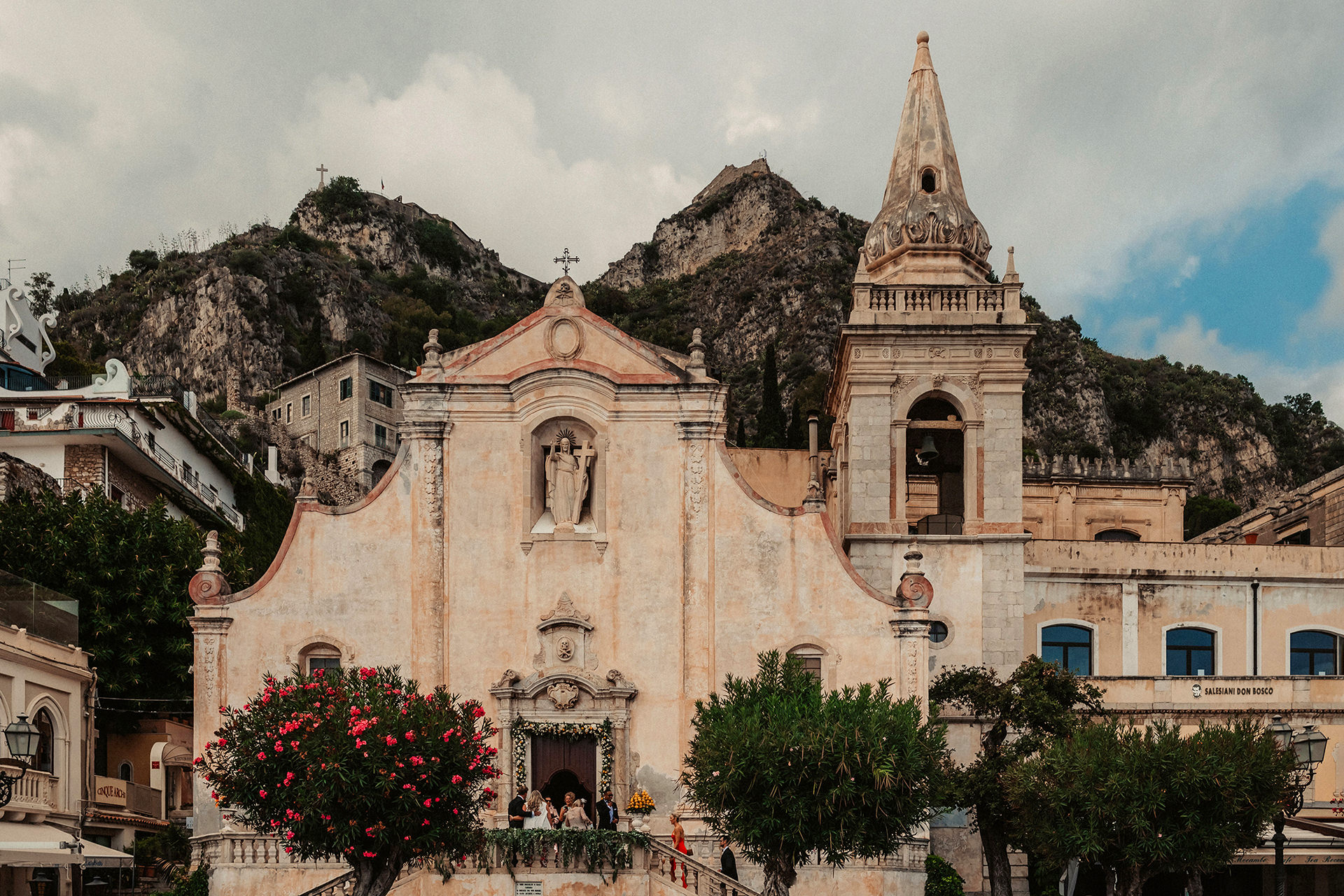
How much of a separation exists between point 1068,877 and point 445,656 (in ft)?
50.9

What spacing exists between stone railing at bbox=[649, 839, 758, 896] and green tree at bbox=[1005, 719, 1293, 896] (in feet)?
20.8

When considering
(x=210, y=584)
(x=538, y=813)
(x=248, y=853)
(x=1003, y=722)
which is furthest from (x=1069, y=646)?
(x=210, y=584)

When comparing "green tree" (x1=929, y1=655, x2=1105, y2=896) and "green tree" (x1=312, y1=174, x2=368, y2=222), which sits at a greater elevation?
"green tree" (x1=312, y1=174, x2=368, y2=222)

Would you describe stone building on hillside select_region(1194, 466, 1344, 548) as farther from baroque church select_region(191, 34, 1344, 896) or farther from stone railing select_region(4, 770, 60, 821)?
stone railing select_region(4, 770, 60, 821)

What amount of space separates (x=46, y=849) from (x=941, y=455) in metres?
24.6

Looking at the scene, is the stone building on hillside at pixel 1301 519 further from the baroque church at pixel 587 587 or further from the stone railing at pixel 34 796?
the stone railing at pixel 34 796

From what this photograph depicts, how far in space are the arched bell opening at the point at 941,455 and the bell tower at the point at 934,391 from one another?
0.22 ft

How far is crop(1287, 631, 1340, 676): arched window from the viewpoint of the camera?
45344mm

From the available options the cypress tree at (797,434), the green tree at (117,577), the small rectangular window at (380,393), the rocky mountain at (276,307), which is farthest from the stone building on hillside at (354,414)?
the green tree at (117,577)

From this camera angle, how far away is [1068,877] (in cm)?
3909

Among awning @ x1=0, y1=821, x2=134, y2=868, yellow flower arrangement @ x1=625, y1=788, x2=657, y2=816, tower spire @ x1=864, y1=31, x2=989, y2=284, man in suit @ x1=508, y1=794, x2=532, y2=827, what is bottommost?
awning @ x1=0, y1=821, x2=134, y2=868

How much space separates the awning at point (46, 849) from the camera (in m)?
30.4

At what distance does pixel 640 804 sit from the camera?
33.9 metres

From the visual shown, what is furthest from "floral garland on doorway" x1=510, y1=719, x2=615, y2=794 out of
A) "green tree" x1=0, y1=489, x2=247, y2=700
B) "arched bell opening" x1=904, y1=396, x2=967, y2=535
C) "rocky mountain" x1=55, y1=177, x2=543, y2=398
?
"rocky mountain" x1=55, y1=177, x2=543, y2=398
